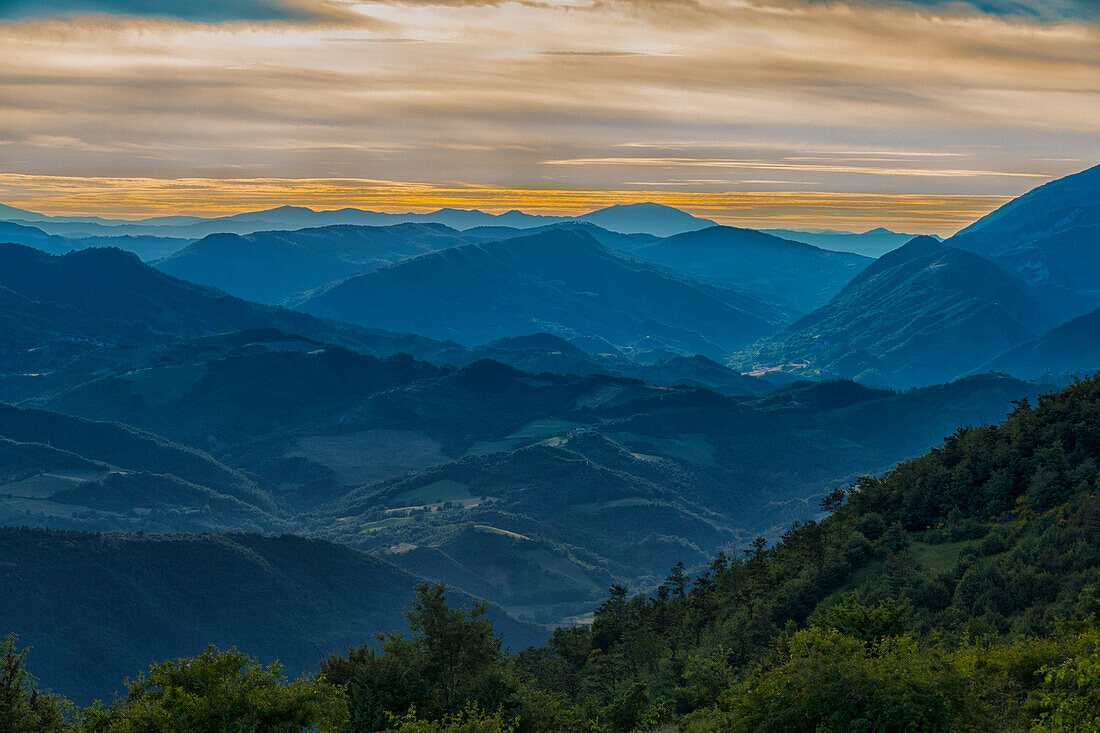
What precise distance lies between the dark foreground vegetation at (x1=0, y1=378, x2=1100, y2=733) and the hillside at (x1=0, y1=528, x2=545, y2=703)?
92.1 m

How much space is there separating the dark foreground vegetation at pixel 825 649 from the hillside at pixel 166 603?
302 feet

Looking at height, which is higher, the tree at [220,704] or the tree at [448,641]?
the tree at [220,704]

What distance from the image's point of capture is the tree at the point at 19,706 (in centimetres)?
4050

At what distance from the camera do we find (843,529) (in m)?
84.1

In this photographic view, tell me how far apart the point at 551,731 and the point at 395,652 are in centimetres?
1151

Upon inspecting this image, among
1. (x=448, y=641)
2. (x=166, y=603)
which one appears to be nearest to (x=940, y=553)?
(x=448, y=641)

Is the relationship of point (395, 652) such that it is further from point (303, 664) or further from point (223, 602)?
point (223, 602)

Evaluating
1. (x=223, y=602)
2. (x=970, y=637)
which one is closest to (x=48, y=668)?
(x=223, y=602)

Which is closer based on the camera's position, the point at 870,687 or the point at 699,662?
the point at 870,687

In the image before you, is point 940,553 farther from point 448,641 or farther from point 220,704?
point 220,704

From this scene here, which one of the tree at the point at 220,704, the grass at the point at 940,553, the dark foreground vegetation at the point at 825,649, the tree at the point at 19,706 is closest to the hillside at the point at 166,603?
the dark foreground vegetation at the point at 825,649

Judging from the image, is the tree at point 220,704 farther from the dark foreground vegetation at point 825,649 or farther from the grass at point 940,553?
the grass at point 940,553

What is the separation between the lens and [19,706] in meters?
41.2

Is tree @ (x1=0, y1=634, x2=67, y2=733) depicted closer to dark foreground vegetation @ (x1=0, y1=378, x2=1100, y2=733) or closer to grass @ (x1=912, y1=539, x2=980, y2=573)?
dark foreground vegetation @ (x1=0, y1=378, x2=1100, y2=733)
